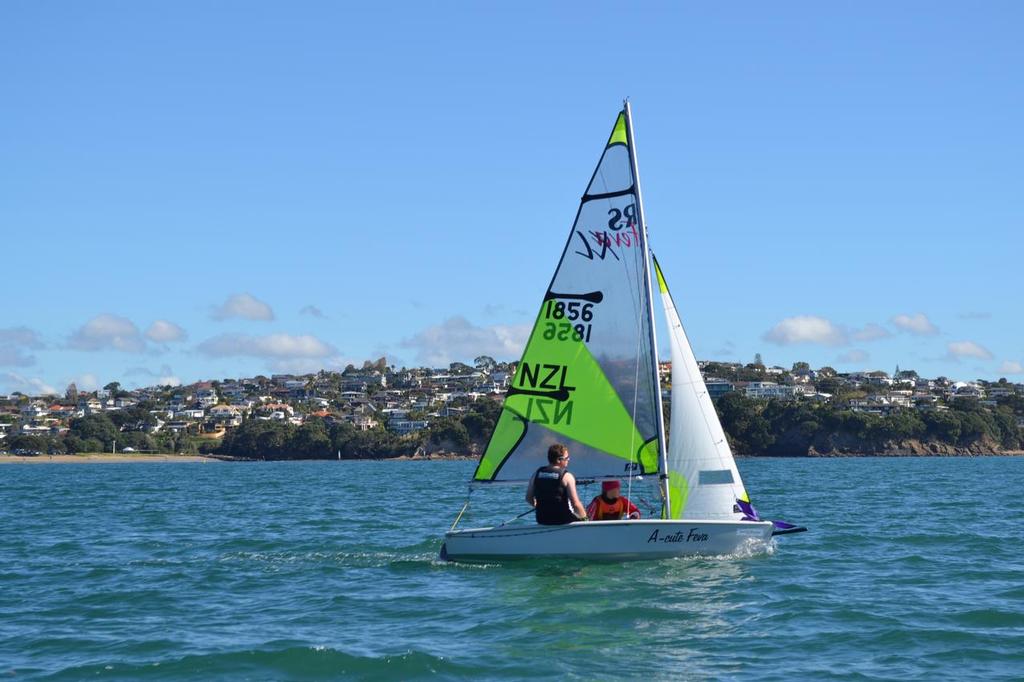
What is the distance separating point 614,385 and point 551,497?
2.45 metres

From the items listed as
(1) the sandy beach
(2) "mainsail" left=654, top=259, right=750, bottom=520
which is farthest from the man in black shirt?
(1) the sandy beach

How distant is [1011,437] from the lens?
152250 millimetres

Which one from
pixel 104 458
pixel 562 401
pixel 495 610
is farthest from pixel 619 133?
pixel 104 458

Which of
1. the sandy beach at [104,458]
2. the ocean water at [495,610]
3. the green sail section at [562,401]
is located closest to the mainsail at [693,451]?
the green sail section at [562,401]

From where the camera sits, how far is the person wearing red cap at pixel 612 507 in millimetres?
19250

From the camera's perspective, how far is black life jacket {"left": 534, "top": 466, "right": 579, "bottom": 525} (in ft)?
60.7

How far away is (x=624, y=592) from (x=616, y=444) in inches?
142

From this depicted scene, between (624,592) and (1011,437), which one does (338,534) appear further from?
(1011,437)

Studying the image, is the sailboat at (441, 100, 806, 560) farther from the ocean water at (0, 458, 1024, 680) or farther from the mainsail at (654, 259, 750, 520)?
the ocean water at (0, 458, 1024, 680)

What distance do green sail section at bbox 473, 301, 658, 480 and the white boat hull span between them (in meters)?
1.58

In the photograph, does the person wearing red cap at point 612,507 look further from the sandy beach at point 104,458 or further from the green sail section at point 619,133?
the sandy beach at point 104,458

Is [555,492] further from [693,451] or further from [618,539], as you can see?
[693,451]

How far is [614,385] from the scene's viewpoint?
20.1m

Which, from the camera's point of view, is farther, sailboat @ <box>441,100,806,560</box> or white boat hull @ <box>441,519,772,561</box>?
sailboat @ <box>441,100,806,560</box>
